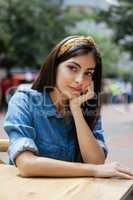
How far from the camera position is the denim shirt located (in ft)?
8.37

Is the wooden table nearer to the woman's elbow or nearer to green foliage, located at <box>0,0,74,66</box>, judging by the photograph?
the woman's elbow

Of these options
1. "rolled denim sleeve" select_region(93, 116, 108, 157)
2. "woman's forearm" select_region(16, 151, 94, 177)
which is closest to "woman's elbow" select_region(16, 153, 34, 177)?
"woman's forearm" select_region(16, 151, 94, 177)

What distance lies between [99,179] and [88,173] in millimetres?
60

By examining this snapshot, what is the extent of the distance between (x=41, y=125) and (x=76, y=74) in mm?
308

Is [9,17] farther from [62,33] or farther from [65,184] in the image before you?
[65,184]

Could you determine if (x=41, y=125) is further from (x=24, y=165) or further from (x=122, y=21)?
(x=122, y=21)

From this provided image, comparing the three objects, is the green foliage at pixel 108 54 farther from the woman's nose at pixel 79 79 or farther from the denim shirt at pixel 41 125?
the woman's nose at pixel 79 79

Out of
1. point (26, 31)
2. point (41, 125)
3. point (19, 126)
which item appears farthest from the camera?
point (26, 31)

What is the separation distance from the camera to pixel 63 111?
8.89 ft

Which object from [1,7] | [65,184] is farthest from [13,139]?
[1,7]

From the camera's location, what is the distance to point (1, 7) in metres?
27.2

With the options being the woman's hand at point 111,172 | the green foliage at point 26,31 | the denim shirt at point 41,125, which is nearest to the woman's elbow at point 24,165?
the denim shirt at point 41,125

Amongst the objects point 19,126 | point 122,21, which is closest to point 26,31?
point 122,21

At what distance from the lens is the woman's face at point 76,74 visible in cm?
257
